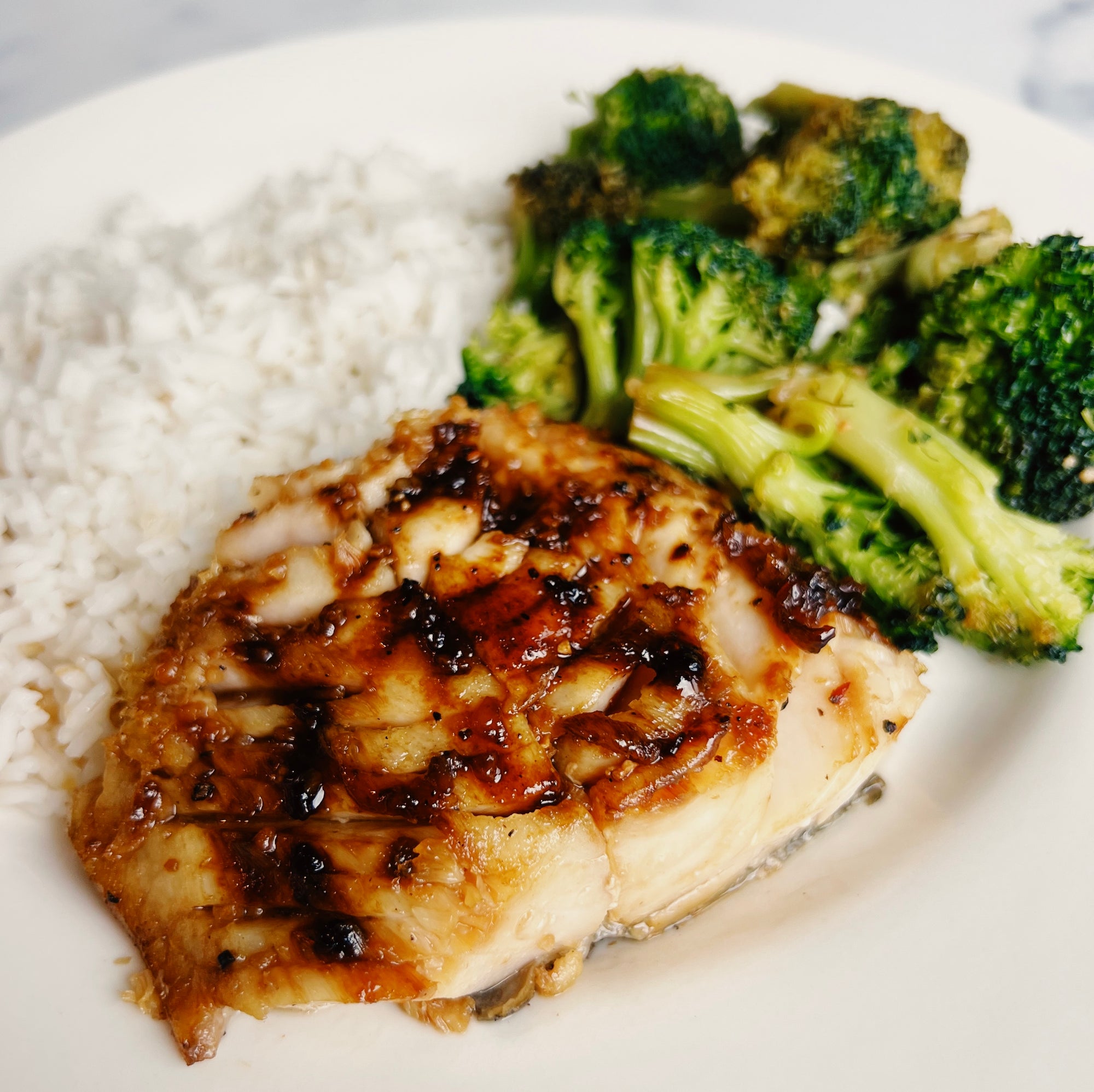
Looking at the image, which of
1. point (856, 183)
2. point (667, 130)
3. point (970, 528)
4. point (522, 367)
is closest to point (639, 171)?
point (667, 130)

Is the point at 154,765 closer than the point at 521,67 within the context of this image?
Yes

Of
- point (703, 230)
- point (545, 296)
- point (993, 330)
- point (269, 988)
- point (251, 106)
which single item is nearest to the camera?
point (269, 988)

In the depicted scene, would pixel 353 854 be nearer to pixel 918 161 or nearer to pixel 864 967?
pixel 864 967

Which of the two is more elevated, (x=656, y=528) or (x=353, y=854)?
(x=656, y=528)

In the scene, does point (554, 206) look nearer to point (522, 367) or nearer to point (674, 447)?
point (522, 367)

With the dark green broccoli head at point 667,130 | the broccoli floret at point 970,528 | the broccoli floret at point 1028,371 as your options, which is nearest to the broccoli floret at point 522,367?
the dark green broccoli head at point 667,130

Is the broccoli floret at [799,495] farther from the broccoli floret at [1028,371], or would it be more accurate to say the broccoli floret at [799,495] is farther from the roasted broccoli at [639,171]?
the roasted broccoli at [639,171]

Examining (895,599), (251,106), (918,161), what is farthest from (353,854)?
(251,106)
